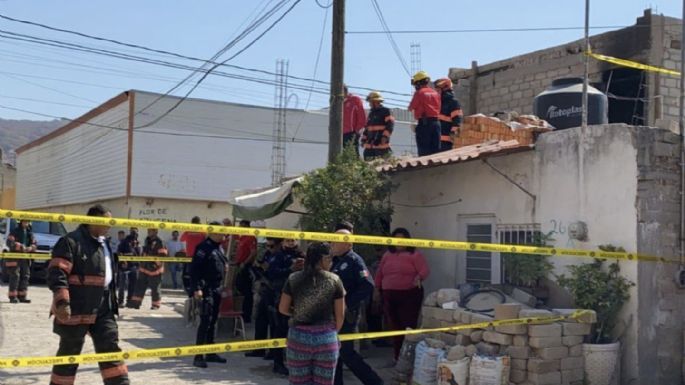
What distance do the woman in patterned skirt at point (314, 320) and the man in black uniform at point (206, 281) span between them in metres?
3.18

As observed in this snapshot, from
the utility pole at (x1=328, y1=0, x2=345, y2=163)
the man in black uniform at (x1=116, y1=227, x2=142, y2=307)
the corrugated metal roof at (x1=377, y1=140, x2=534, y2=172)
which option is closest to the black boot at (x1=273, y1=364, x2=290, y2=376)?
the corrugated metal roof at (x1=377, y1=140, x2=534, y2=172)

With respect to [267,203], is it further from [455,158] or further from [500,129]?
[500,129]

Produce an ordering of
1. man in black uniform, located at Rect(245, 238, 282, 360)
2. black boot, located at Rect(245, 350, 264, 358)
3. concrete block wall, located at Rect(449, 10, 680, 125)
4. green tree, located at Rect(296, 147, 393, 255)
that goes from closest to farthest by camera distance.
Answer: man in black uniform, located at Rect(245, 238, 282, 360)
black boot, located at Rect(245, 350, 264, 358)
green tree, located at Rect(296, 147, 393, 255)
concrete block wall, located at Rect(449, 10, 680, 125)

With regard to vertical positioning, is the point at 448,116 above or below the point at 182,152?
below

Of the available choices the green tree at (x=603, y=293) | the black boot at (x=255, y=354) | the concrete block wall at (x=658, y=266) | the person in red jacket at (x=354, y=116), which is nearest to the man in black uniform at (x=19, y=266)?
the black boot at (x=255, y=354)

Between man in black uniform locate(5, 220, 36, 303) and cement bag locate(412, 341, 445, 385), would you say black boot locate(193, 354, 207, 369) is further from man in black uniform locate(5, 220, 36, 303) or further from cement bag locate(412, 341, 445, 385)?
man in black uniform locate(5, 220, 36, 303)

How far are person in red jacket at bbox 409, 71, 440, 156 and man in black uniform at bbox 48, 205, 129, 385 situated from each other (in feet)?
23.1

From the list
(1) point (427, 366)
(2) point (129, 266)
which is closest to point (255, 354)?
(1) point (427, 366)

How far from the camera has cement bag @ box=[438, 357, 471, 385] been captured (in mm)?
7133

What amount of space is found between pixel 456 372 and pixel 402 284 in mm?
1710

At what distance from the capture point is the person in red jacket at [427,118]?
1203 centimetres

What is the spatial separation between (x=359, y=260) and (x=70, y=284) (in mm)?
2685

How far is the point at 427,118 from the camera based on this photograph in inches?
477

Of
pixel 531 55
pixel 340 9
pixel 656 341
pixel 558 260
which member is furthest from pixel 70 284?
pixel 531 55
